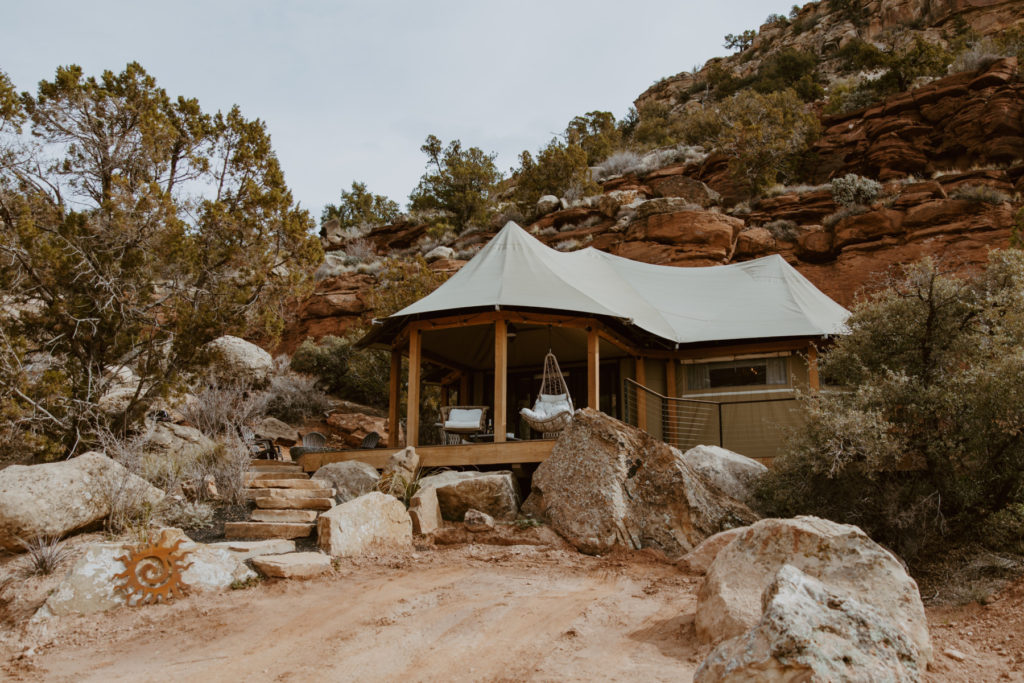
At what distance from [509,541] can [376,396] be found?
13.1m

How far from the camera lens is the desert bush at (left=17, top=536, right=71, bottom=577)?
7484 millimetres

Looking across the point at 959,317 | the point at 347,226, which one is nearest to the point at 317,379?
the point at 959,317

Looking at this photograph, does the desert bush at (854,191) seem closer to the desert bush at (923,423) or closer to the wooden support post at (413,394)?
the desert bush at (923,423)

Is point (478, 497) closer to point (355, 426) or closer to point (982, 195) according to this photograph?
point (355, 426)

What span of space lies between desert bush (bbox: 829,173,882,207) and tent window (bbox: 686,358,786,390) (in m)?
11.5

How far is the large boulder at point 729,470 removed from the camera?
940 centimetres

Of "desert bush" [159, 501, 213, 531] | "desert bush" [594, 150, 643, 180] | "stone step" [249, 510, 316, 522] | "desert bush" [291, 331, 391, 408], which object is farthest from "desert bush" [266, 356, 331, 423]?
"desert bush" [594, 150, 643, 180]

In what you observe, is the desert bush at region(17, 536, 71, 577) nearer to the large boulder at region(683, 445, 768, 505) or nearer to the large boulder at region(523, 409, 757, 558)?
the large boulder at region(523, 409, 757, 558)

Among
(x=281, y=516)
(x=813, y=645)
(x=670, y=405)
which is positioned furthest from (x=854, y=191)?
(x=813, y=645)

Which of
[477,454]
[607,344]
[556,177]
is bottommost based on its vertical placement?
[477,454]

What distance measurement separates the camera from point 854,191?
2377 centimetres

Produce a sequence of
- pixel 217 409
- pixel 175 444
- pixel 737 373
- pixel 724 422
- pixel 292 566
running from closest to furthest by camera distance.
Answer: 1. pixel 292 566
2. pixel 175 444
3. pixel 724 422
4. pixel 737 373
5. pixel 217 409

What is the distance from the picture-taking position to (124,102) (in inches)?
514

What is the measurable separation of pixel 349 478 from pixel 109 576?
3718mm
